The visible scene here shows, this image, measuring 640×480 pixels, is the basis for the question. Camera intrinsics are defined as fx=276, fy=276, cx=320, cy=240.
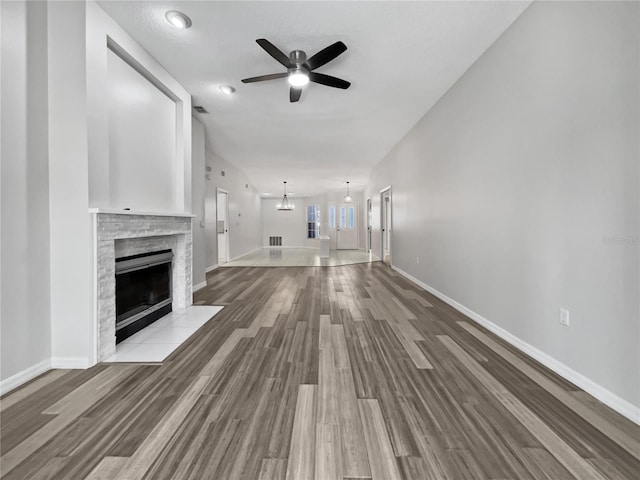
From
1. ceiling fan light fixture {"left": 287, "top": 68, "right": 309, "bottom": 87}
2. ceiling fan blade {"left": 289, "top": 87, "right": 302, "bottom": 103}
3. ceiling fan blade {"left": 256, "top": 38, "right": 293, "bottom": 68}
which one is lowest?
ceiling fan light fixture {"left": 287, "top": 68, "right": 309, "bottom": 87}

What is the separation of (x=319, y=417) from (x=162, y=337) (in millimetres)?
1900

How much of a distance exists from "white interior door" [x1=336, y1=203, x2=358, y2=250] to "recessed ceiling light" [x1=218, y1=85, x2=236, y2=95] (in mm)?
9336

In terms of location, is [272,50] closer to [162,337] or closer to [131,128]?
[131,128]

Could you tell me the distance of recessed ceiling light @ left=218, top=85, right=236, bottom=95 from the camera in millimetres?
3629

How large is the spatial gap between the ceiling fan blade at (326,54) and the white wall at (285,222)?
11480mm

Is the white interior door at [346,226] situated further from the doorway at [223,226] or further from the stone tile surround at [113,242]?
the stone tile surround at [113,242]

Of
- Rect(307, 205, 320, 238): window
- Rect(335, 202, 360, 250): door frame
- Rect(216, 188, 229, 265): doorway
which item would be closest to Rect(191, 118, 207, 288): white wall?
Rect(216, 188, 229, 265): doorway

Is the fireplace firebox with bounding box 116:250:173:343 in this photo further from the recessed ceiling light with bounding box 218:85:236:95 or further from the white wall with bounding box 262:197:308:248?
the white wall with bounding box 262:197:308:248

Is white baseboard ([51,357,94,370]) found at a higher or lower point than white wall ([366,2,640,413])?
lower

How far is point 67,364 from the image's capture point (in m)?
2.09

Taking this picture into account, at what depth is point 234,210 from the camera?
8.62 meters

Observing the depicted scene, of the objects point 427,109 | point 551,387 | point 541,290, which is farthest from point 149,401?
point 427,109

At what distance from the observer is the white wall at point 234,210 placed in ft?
20.9

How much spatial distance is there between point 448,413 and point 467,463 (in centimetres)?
34
